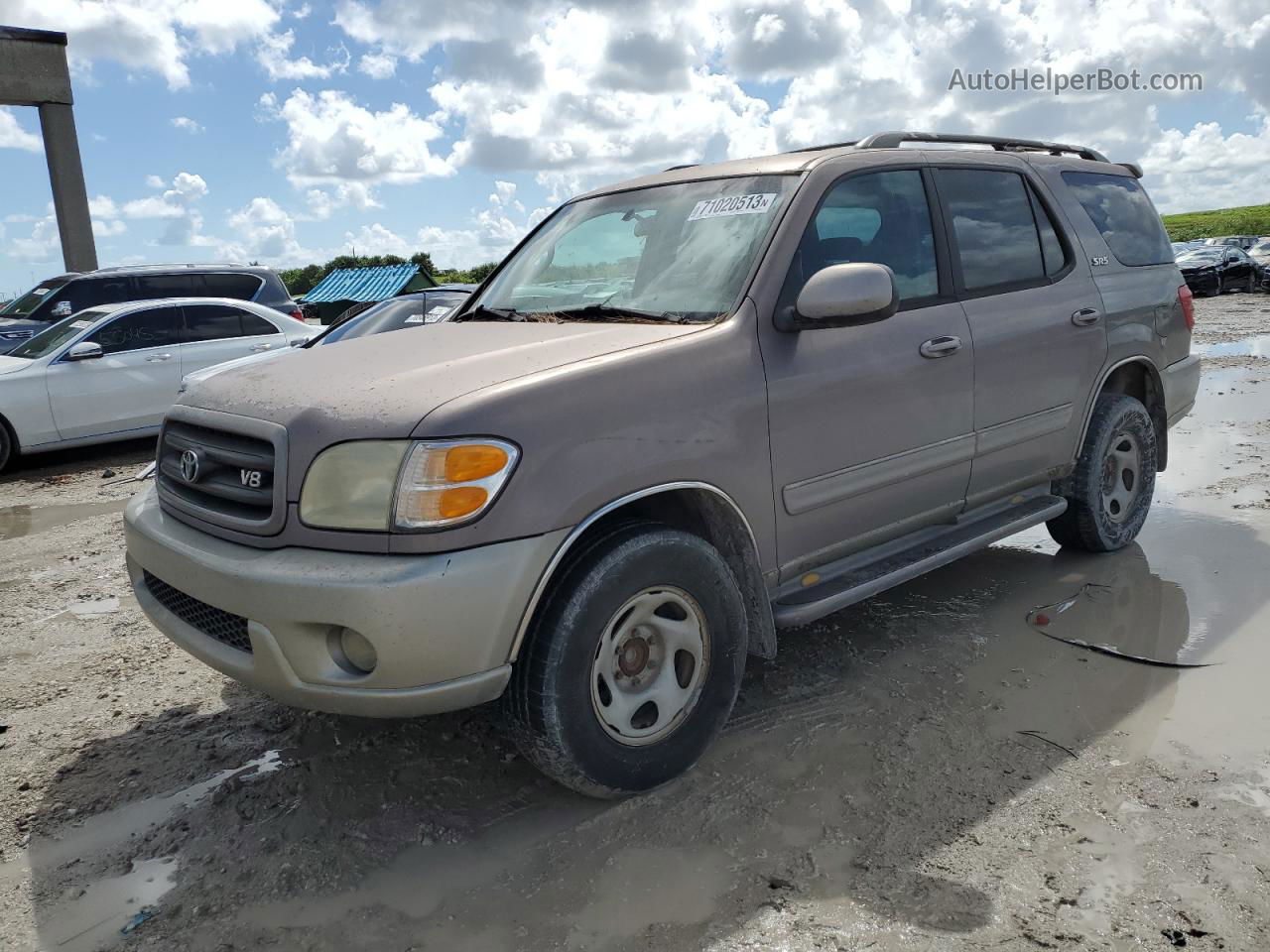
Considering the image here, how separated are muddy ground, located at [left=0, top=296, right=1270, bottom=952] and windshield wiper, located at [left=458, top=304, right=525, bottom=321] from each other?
1.51 meters

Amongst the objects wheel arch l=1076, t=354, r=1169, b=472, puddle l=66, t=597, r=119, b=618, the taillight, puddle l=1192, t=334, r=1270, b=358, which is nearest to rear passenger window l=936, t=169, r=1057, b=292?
wheel arch l=1076, t=354, r=1169, b=472

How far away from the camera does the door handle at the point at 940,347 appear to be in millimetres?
3682

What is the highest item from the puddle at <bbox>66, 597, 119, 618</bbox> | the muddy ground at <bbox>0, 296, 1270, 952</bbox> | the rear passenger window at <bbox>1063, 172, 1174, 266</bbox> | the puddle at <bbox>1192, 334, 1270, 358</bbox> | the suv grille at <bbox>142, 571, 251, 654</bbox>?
the rear passenger window at <bbox>1063, 172, 1174, 266</bbox>

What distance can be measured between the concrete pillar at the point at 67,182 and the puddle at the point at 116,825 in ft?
70.1

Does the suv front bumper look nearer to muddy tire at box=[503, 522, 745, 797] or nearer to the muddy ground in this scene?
muddy tire at box=[503, 522, 745, 797]

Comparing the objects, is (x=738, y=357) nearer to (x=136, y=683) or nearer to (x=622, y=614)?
(x=622, y=614)

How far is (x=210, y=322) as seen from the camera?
10547mm

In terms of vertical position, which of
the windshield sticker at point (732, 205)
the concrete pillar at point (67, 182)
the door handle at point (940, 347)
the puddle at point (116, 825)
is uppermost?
the concrete pillar at point (67, 182)

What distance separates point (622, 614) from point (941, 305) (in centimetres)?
190

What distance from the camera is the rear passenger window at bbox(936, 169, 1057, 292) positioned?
4055 mm

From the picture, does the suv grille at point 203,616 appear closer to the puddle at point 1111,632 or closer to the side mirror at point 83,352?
the puddle at point 1111,632

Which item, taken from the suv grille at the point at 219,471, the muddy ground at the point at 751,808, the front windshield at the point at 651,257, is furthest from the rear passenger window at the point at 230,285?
the suv grille at the point at 219,471

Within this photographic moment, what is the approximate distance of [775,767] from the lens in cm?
317

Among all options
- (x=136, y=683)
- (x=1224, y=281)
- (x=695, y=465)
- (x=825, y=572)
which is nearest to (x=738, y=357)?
(x=695, y=465)
